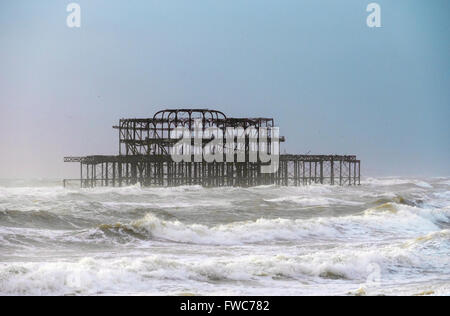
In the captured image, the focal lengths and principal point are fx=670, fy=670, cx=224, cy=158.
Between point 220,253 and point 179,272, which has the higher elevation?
point 179,272

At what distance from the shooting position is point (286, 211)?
1169 inches

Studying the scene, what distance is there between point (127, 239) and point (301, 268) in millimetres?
6699

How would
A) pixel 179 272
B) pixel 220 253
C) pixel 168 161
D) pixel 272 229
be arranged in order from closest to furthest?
pixel 179 272 < pixel 220 253 < pixel 272 229 < pixel 168 161

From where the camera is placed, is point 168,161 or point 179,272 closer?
point 179,272

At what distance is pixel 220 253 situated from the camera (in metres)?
15.8

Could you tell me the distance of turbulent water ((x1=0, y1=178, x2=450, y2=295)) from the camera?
36.4ft

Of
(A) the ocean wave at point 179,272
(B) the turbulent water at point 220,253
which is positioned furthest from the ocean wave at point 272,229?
(A) the ocean wave at point 179,272

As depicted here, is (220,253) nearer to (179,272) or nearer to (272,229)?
(179,272)

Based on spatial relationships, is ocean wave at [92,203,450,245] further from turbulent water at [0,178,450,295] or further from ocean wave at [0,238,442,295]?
ocean wave at [0,238,442,295]

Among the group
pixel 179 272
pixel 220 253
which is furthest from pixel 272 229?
pixel 179 272

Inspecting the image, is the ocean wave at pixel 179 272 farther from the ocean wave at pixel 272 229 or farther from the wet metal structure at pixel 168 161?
the wet metal structure at pixel 168 161

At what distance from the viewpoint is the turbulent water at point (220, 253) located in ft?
36.4
